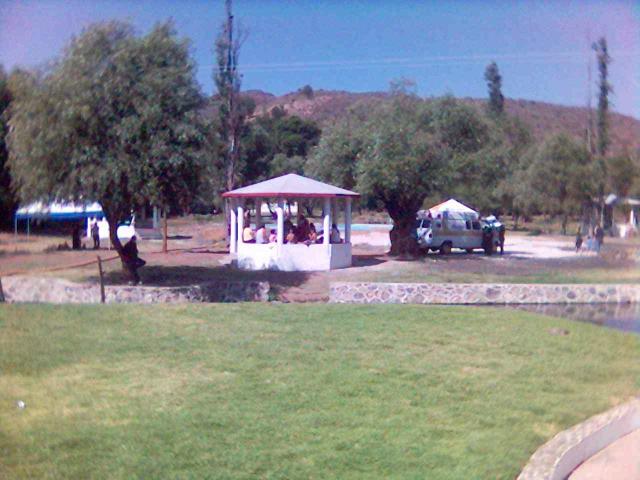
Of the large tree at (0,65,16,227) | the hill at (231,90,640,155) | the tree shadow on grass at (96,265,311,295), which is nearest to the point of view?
the hill at (231,90,640,155)

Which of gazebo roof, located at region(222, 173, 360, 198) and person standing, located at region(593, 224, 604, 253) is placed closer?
person standing, located at region(593, 224, 604, 253)

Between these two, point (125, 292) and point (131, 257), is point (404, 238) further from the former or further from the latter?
point (125, 292)

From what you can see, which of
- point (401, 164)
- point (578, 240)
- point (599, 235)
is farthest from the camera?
point (401, 164)

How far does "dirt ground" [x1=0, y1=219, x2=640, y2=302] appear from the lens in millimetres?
21172

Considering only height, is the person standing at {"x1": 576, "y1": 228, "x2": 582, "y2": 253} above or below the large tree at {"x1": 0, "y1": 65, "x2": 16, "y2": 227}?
below

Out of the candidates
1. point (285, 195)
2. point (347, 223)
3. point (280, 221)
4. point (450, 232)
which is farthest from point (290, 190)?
point (450, 232)

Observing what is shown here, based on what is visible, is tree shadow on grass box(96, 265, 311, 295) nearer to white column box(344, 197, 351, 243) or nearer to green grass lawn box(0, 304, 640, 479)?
white column box(344, 197, 351, 243)

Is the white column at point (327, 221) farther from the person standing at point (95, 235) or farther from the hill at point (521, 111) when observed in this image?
the person standing at point (95, 235)

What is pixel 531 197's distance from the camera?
29922 millimetres

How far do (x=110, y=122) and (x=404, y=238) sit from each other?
43.6 feet

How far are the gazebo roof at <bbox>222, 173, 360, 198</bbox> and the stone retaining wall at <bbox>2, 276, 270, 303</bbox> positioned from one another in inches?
162

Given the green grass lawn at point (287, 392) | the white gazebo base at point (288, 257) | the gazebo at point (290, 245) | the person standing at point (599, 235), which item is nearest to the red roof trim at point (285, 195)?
the gazebo at point (290, 245)

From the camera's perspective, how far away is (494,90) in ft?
98.0

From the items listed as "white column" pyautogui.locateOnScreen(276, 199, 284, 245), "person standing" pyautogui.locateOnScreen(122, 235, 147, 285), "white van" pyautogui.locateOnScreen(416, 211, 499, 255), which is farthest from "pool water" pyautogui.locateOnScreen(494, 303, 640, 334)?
"white van" pyautogui.locateOnScreen(416, 211, 499, 255)
